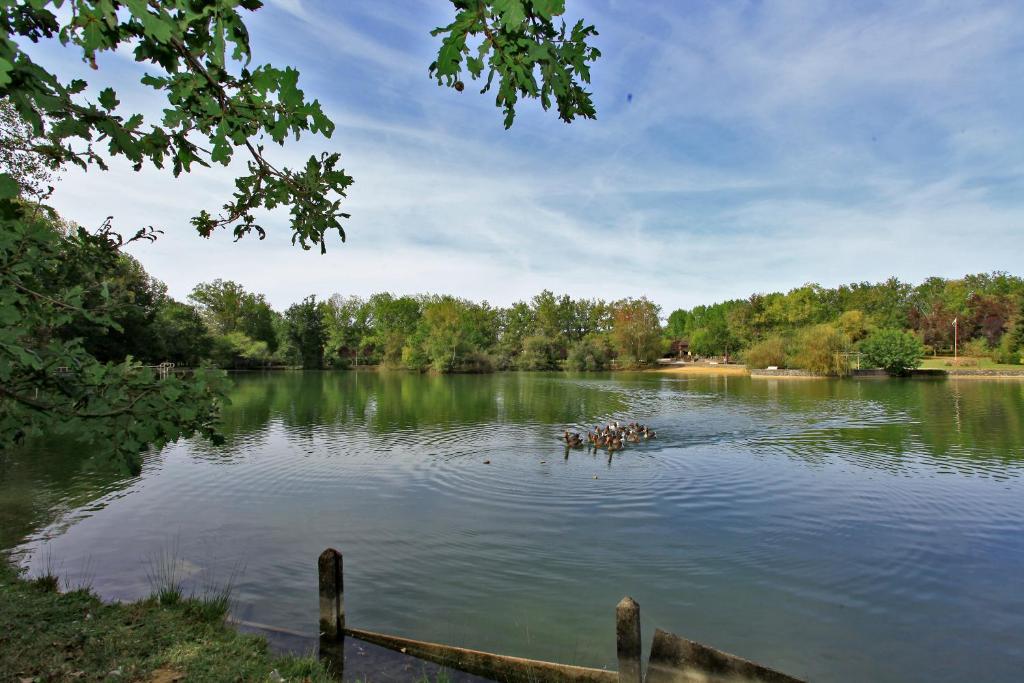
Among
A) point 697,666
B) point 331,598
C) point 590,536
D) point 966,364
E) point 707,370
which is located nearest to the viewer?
point 697,666

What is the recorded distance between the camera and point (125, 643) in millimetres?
5305

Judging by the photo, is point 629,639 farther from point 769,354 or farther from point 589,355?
point 589,355

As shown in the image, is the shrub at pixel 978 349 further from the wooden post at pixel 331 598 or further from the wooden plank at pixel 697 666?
the wooden post at pixel 331 598

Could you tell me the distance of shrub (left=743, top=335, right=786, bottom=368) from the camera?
224 feet

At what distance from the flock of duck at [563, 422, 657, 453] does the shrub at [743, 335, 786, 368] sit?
53.9 metres

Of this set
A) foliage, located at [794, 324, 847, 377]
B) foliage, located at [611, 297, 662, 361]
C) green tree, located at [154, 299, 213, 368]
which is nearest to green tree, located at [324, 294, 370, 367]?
green tree, located at [154, 299, 213, 368]

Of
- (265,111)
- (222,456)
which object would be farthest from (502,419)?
(265,111)

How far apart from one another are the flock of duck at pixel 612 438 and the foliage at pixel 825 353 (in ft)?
155

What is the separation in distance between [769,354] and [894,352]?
13.2 metres

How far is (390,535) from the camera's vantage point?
424 inches

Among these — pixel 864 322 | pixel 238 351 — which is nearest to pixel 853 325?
pixel 864 322

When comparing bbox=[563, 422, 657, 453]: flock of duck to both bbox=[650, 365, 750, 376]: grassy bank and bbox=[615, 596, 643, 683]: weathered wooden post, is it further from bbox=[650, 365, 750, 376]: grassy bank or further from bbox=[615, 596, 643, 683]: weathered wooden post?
bbox=[650, 365, 750, 376]: grassy bank

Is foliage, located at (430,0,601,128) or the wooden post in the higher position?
foliage, located at (430,0,601,128)

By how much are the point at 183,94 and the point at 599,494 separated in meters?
12.7
